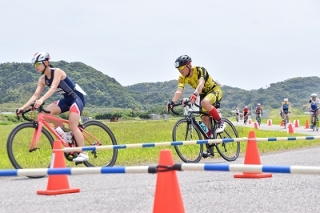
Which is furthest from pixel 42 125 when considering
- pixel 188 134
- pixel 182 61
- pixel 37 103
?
pixel 188 134

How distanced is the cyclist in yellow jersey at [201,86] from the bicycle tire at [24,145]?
282cm

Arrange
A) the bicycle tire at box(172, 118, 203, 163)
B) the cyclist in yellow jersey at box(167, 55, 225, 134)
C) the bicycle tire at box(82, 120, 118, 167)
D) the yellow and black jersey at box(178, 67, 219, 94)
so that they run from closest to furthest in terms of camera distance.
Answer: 1. the bicycle tire at box(82, 120, 118, 167)
2. the cyclist in yellow jersey at box(167, 55, 225, 134)
3. the yellow and black jersey at box(178, 67, 219, 94)
4. the bicycle tire at box(172, 118, 203, 163)

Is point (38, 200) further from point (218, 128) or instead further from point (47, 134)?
point (218, 128)

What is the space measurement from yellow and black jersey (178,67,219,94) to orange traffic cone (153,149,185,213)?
23.0 feet

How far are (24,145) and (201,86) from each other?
3429 mm

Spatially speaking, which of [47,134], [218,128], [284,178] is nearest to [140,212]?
[284,178]

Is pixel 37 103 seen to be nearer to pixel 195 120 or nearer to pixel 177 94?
pixel 177 94

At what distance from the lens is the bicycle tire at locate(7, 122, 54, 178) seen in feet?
31.0

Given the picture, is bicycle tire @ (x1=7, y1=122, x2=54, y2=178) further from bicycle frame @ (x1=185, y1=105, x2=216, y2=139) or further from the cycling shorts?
bicycle frame @ (x1=185, y1=105, x2=216, y2=139)

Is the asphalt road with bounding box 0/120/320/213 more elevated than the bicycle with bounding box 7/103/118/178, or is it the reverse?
the bicycle with bounding box 7/103/118/178

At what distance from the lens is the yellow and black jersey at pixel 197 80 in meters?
11.5

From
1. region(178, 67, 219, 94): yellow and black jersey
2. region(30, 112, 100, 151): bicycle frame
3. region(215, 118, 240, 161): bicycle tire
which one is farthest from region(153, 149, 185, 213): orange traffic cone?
region(215, 118, 240, 161): bicycle tire

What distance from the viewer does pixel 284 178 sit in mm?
7969

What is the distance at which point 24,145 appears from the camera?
9.75m
